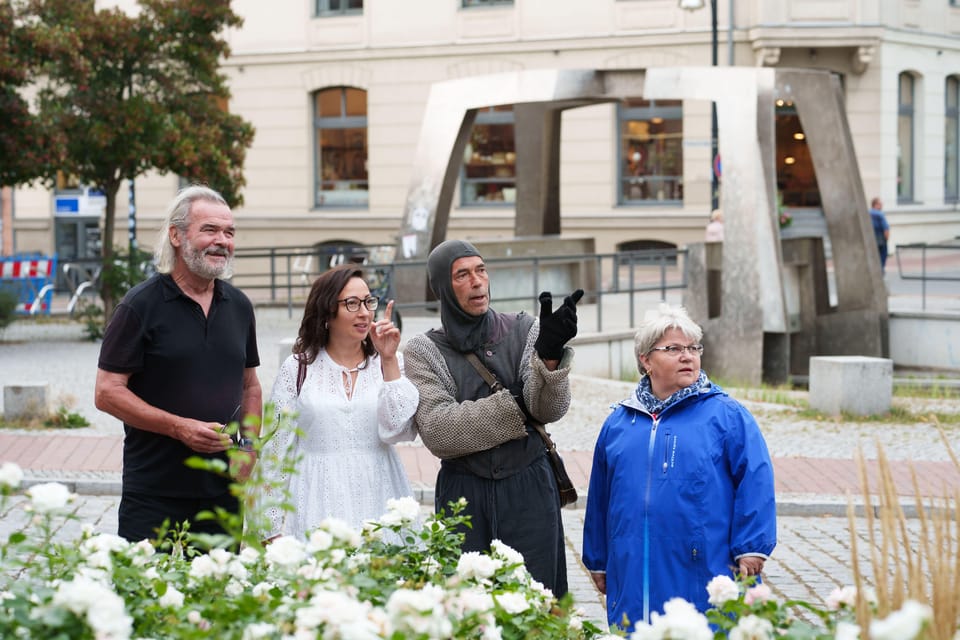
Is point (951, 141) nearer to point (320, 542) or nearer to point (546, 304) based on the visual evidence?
point (546, 304)

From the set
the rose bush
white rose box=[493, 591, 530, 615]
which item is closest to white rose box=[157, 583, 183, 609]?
the rose bush

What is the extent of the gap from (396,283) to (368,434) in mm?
15602

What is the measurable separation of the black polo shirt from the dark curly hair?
29 centimetres

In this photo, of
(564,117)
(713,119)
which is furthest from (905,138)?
(564,117)

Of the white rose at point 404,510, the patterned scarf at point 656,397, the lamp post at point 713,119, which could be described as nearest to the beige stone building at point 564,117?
the lamp post at point 713,119

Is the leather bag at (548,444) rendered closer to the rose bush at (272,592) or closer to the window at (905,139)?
the rose bush at (272,592)

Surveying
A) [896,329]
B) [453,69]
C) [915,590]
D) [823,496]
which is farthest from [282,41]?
[915,590]

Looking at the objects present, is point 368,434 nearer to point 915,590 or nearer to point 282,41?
point 915,590

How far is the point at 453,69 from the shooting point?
1325 inches

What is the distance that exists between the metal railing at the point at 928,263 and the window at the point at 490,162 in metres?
13.3

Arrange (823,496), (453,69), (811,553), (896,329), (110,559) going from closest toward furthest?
(110,559), (811,553), (823,496), (896,329), (453,69)

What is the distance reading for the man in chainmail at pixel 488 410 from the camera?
4672mm

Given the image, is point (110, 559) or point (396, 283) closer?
point (110, 559)

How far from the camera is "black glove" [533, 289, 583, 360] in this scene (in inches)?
174
